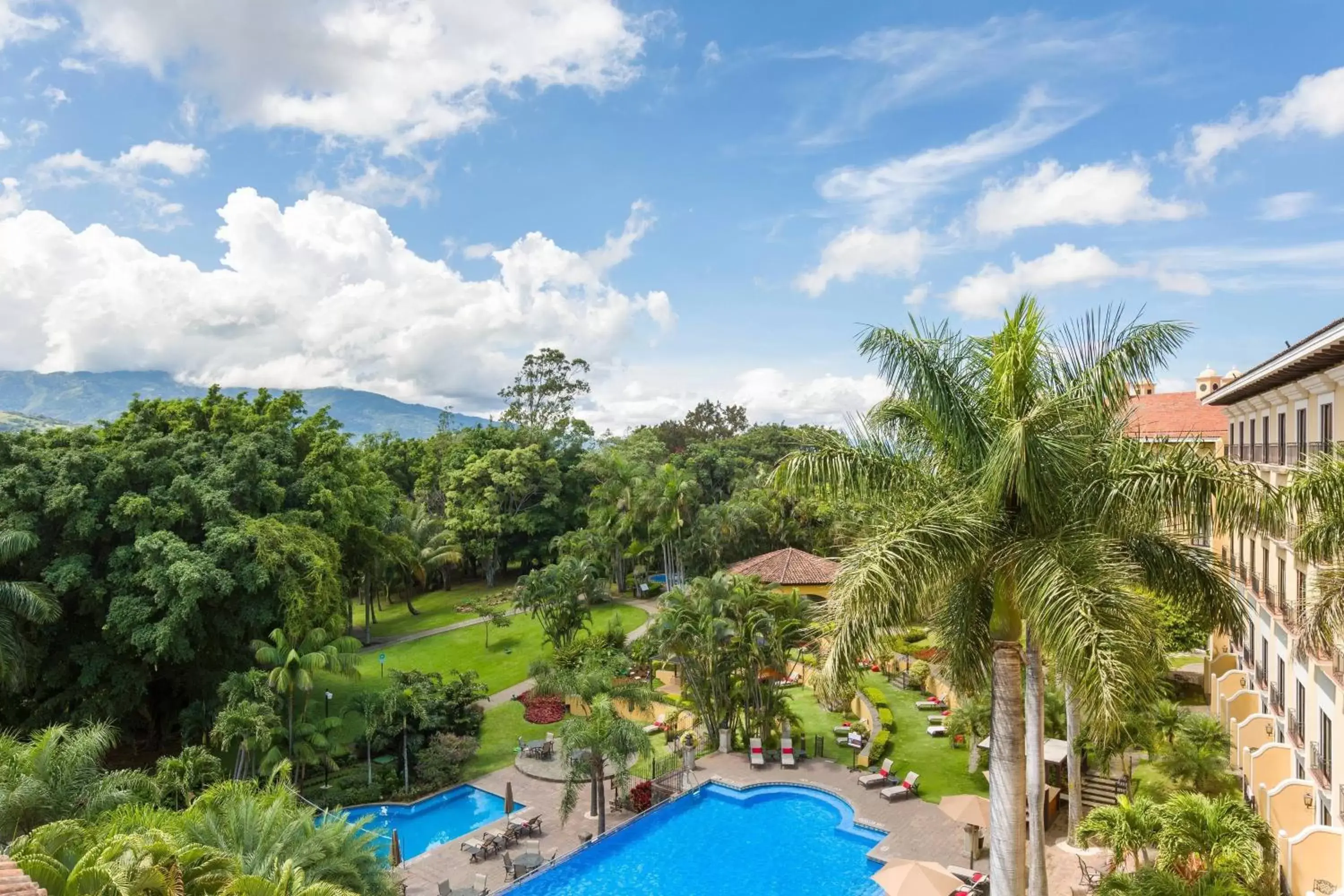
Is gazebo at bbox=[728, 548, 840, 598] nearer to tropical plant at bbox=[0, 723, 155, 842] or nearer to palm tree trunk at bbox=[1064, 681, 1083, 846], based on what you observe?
palm tree trunk at bbox=[1064, 681, 1083, 846]

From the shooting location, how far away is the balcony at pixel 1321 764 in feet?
45.2

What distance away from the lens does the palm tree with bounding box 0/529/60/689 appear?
19.9 metres

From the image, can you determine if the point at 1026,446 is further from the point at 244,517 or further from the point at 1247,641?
the point at 244,517

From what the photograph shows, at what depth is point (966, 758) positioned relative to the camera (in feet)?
73.3

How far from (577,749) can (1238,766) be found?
15.6 meters

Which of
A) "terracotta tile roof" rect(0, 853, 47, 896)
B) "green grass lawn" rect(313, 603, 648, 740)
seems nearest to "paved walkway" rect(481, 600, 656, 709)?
"green grass lawn" rect(313, 603, 648, 740)

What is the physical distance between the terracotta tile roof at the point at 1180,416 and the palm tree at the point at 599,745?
72.7ft

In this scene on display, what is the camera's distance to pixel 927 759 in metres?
22.5

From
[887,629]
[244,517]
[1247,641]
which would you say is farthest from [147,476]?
[1247,641]

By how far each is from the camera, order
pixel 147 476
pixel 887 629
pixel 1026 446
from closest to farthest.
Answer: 1. pixel 1026 446
2. pixel 887 629
3. pixel 147 476

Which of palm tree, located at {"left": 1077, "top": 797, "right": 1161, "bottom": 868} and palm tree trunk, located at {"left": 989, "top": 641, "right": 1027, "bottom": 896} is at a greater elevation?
palm tree trunk, located at {"left": 989, "top": 641, "right": 1027, "bottom": 896}

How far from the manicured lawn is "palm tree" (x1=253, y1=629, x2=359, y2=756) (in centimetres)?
1546

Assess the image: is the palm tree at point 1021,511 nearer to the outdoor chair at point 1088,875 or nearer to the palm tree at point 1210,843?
the palm tree at point 1210,843

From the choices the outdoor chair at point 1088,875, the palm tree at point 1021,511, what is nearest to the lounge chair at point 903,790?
the outdoor chair at point 1088,875
